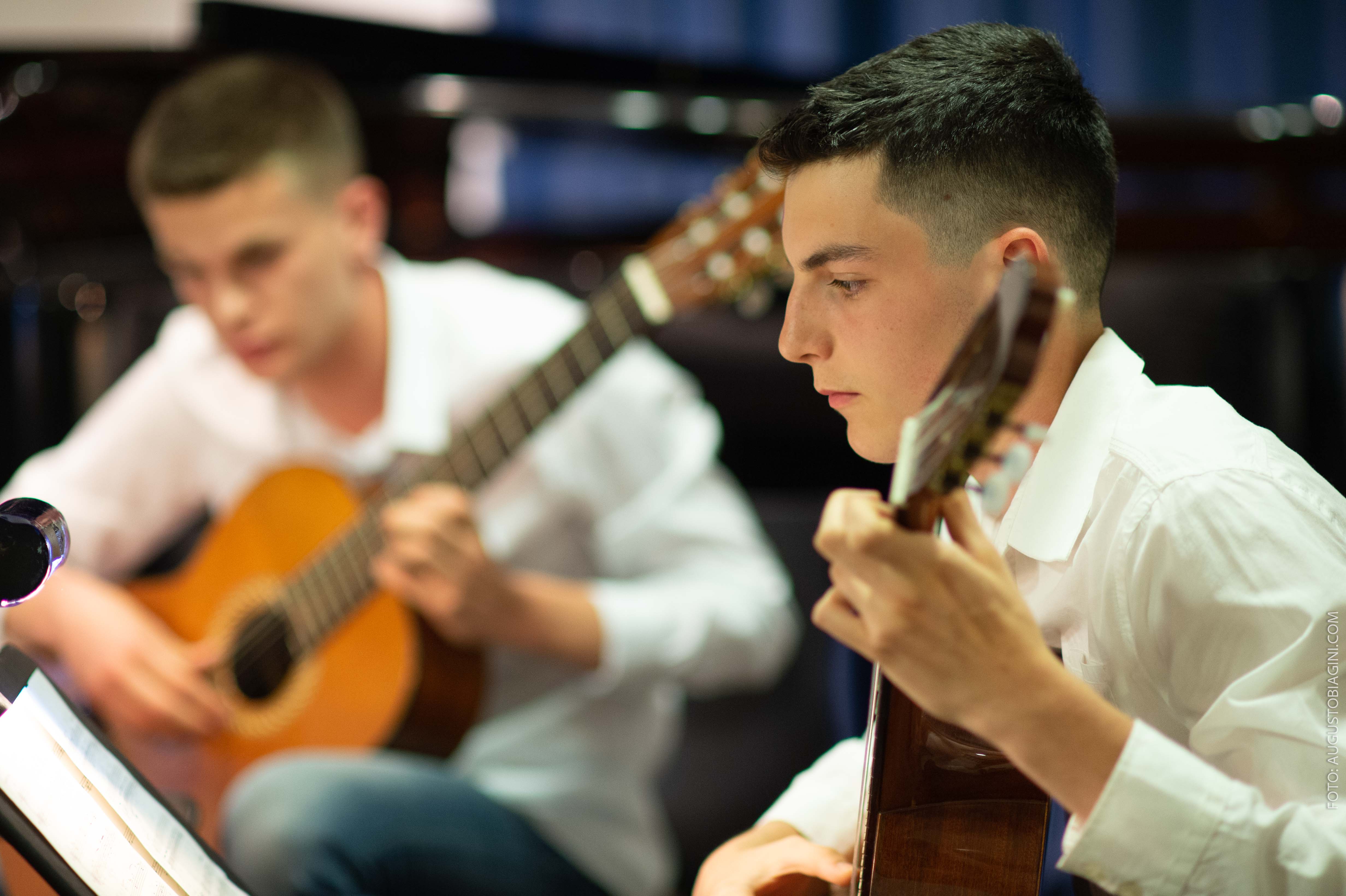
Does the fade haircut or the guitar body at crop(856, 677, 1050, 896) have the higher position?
the fade haircut

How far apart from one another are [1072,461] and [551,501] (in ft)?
3.03

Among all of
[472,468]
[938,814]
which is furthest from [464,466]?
[938,814]

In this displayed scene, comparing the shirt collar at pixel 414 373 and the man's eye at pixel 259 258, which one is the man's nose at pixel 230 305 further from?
the shirt collar at pixel 414 373

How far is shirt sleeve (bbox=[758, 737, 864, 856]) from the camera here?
0.74 m

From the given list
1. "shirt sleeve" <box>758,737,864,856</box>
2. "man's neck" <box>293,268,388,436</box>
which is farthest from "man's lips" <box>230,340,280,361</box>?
"shirt sleeve" <box>758,737,864,856</box>

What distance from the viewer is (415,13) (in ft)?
9.70

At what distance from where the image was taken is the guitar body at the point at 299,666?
1.29 meters

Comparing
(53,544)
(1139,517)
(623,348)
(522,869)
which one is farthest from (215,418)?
(1139,517)

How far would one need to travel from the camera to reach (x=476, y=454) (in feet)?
4.33

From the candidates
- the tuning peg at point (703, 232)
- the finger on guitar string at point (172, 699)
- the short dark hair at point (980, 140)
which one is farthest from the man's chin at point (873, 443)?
the finger on guitar string at point (172, 699)

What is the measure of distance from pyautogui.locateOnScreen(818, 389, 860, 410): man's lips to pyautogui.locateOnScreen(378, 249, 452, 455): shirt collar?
2.59 ft

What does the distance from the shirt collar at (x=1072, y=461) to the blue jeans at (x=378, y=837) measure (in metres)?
0.78

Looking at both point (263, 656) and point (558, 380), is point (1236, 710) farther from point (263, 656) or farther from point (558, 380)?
point (263, 656)

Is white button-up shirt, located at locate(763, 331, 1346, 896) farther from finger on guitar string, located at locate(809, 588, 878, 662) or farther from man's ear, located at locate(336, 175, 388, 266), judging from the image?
man's ear, located at locate(336, 175, 388, 266)
